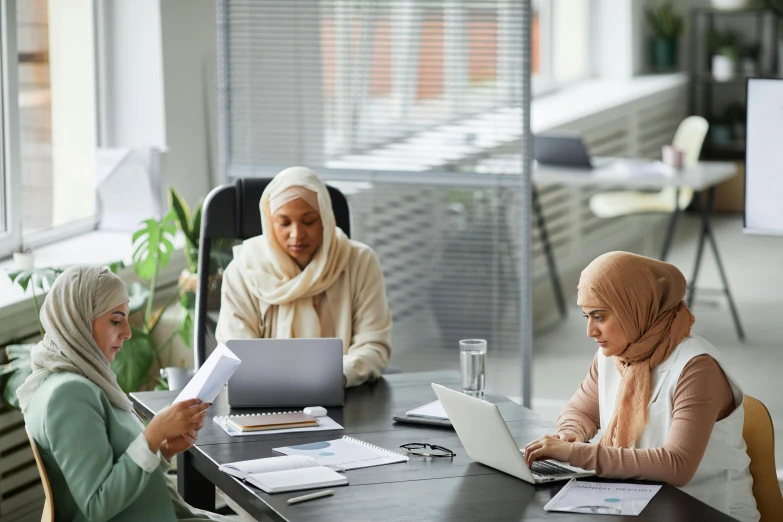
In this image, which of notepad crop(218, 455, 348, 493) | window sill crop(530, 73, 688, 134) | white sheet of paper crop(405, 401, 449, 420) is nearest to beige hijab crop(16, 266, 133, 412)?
notepad crop(218, 455, 348, 493)

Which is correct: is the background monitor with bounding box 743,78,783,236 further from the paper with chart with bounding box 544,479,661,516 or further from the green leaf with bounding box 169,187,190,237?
the green leaf with bounding box 169,187,190,237

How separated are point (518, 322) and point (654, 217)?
4.97 m

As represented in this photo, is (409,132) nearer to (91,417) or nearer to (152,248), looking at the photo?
(152,248)

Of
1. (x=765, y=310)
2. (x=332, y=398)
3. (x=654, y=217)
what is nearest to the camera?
(x=332, y=398)

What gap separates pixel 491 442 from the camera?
85.1 inches

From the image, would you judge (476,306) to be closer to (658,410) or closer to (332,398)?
(332,398)

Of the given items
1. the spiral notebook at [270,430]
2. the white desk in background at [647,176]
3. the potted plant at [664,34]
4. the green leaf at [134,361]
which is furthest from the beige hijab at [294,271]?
the potted plant at [664,34]

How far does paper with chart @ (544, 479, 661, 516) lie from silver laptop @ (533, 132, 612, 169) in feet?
12.7

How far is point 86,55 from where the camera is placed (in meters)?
4.47

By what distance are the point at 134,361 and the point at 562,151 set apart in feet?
9.76

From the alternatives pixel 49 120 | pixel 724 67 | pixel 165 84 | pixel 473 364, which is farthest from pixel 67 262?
pixel 724 67

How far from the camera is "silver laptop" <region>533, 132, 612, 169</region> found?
230 inches

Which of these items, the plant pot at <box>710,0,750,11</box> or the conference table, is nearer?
the conference table

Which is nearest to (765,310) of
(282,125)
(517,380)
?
(517,380)
